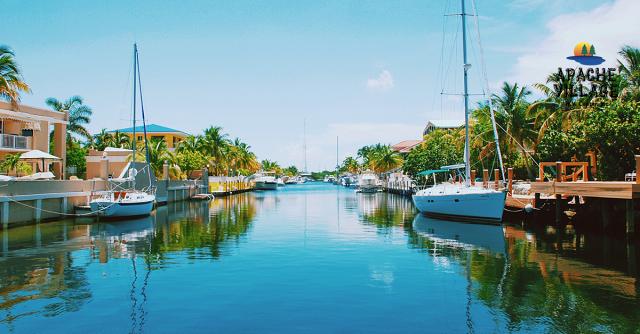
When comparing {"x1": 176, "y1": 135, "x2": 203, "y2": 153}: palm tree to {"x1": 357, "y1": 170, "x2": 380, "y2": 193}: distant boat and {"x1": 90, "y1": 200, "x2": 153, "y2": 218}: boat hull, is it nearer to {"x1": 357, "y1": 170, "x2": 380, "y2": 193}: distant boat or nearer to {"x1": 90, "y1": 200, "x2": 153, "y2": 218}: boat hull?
{"x1": 357, "y1": 170, "x2": 380, "y2": 193}: distant boat

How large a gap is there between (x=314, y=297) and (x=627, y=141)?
23240 mm

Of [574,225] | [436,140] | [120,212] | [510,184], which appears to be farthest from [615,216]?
[436,140]

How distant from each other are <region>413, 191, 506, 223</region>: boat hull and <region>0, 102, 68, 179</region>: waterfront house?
30711 millimetres

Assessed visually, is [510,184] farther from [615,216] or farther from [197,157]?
[197,157]

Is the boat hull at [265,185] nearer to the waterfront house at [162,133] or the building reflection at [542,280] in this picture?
the waterfront house at [162,133]

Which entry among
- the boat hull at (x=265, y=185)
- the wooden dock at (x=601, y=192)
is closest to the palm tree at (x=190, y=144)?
the boat hull at (x=265, y=185)

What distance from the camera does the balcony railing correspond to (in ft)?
130

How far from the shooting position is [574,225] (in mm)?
31500

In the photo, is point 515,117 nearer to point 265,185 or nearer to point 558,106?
point 558,106

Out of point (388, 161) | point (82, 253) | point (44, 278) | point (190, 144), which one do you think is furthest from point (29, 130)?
point (388, 161)

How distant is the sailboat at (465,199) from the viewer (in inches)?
1281

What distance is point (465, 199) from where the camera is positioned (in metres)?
34.1

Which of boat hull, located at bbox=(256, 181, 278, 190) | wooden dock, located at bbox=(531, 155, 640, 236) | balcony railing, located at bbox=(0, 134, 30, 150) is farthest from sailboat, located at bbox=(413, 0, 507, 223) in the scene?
boat hull, located at bbox=(256, 181, 278, 190)

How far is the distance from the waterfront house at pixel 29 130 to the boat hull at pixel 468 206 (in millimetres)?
30711
